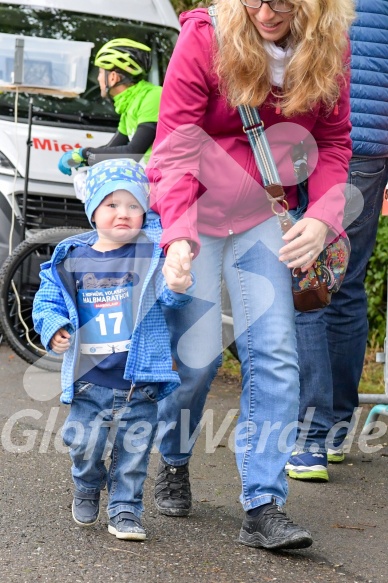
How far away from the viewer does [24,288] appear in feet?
23.2

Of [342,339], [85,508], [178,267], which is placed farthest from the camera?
[342,339]

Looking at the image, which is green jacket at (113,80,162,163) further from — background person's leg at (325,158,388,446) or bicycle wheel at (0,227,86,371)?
background person's leg at (325,158,388,446)

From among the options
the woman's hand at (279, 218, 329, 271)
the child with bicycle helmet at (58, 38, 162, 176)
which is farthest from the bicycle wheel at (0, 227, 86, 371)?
the woman's hand at (279, 218, 329, 271)

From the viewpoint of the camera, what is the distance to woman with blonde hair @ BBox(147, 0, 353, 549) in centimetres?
354

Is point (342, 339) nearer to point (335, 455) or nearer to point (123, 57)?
point (335, 455)

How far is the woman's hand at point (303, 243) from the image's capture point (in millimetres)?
3641

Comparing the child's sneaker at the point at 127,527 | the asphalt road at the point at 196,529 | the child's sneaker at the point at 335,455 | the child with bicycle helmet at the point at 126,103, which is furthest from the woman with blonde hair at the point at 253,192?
the child with bicycle helmet at the point at 126,103

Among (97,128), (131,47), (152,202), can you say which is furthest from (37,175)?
(152,202)

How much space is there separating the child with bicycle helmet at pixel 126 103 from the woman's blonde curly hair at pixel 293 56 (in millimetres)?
→ 3080

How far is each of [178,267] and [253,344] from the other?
1.44 feet

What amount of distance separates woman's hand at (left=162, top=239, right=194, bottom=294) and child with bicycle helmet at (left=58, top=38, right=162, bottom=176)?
316 centimetres

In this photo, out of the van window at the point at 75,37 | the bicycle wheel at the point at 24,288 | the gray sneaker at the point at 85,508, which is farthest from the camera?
the van window at the point at 75,37

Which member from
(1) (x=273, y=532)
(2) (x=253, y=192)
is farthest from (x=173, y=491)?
(2) (x=253, y=192)

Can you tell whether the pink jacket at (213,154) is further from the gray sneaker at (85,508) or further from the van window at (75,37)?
the van window at (75,37)
